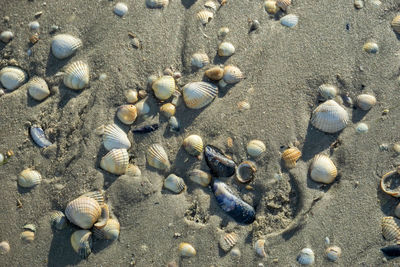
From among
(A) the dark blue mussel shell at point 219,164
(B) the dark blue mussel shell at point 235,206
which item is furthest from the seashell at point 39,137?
(B) the dark blue mussel shell at point 235,206

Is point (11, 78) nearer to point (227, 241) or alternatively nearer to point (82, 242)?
point (82, 242)

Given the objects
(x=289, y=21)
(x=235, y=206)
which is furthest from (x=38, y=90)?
(x=289, y=21)

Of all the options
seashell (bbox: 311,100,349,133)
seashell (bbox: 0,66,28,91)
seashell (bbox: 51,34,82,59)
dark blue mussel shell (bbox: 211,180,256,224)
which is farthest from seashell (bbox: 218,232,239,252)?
seashell (bbox: 0,66,28,91)

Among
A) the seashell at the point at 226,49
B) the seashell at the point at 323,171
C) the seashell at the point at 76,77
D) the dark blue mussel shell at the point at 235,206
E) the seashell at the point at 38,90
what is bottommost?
the dark blue mussel shell at the point at 235,206

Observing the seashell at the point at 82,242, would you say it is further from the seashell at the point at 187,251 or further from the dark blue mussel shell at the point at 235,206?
the dark blue mussel shell at the point at 235,206

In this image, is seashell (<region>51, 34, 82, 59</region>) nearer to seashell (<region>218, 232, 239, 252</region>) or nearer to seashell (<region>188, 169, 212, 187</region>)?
seashell (<region>188, 169, 212, 187</region>)

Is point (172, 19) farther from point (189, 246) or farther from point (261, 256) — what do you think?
point (261, 256)
